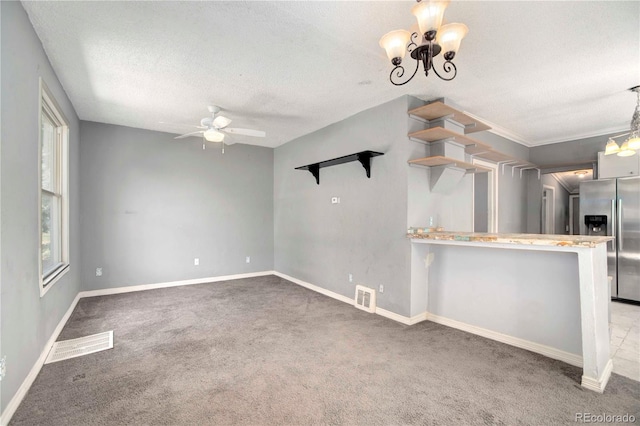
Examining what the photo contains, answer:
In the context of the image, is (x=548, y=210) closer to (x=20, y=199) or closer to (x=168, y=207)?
(x=168, y=207)

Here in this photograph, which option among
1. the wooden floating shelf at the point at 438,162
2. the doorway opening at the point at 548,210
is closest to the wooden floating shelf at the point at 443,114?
the wooden floating shelf at the point at 438,162

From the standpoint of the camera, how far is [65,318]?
340 centimetres

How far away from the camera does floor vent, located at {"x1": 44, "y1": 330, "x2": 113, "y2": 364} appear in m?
2.60

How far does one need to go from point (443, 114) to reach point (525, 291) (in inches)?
80.2

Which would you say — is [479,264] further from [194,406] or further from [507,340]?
[194,406]

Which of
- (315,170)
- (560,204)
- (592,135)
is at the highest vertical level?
(592,135)

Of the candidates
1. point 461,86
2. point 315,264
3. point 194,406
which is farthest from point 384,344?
point 461,86

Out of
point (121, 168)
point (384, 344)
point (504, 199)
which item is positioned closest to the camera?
point (384, 344)

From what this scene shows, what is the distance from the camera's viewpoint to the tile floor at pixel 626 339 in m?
2.43

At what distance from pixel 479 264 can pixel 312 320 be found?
→ 1.94m

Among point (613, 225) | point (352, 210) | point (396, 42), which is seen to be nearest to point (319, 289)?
point (352, 210)

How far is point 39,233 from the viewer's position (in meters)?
2.43

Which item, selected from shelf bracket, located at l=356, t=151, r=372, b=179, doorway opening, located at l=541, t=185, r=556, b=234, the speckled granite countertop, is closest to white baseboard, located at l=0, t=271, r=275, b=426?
shelf bracket, located at l=356, t=151, r=372, b=179

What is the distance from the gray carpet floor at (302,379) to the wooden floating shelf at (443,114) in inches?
94.4
